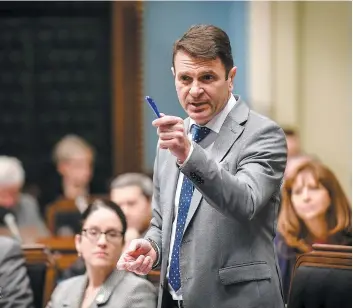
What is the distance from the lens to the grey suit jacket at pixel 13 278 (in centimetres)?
386

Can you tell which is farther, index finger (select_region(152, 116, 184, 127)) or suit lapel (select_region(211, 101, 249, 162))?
suit lapel (select_region(211, 101, 249, 162))

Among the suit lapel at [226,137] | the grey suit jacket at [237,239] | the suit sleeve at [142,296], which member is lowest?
the suit sleeve at [142,296]

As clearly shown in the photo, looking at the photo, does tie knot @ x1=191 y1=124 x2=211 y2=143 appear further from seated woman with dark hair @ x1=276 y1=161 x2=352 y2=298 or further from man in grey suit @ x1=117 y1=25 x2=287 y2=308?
seated woman with dark hair @ x1=276 y1=161 x2=352 y2=298

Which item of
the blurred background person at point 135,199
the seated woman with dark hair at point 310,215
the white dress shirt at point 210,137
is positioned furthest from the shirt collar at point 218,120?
the blurred background person at point 135,199

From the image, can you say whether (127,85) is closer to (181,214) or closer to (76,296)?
(76,296)

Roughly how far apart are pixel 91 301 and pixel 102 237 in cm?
26

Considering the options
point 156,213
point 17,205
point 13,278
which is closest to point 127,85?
point 17,205

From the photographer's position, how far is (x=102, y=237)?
367 centimetres

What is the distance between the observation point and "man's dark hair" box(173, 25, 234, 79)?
269 centimetres

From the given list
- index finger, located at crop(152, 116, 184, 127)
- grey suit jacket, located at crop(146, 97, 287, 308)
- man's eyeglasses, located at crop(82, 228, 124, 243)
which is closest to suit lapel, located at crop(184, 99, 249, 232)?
grey suit jacket, located at crop(146, 97, 287, 308)

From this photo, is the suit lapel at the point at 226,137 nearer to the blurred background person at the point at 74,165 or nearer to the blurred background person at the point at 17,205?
the blurred background person at the point at 17,205

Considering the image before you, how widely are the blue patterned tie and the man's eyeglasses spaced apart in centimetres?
86

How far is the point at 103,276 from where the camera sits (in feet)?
11.8

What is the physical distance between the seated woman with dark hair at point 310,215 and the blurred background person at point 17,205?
2195 millimetres
